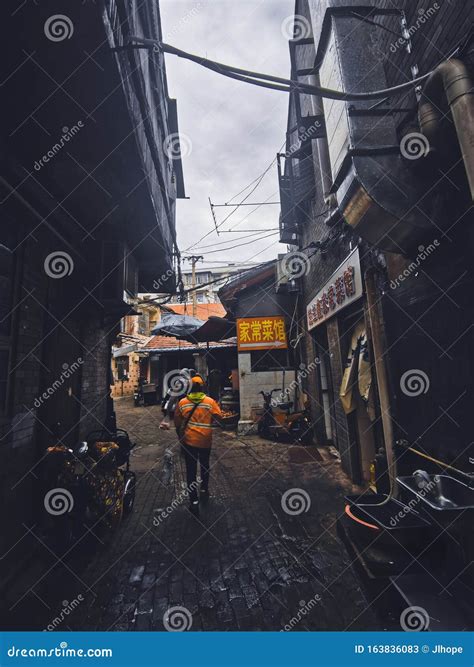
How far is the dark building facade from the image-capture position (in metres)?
2.82

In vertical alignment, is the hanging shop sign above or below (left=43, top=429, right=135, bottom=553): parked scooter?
above

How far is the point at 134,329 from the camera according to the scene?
25391 mm

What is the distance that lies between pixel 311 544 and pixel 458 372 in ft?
9.50

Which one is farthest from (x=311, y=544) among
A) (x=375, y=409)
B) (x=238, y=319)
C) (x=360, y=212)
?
(x=238, y=319)

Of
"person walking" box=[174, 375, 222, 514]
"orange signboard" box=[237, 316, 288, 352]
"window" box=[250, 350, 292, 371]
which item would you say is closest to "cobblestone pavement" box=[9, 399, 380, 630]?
"person walking" box=[174, 375, 222, 514]

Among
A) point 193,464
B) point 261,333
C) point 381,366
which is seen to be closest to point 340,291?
point 381,366

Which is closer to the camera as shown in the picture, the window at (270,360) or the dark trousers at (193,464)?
the dark trousers at (193,464)

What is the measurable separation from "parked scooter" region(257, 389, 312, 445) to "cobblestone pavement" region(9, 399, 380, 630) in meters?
3.06

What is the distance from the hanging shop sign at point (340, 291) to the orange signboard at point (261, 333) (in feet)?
11.1

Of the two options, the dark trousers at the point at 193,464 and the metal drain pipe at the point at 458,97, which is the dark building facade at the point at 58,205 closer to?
the dark trousers at the point at 193,464

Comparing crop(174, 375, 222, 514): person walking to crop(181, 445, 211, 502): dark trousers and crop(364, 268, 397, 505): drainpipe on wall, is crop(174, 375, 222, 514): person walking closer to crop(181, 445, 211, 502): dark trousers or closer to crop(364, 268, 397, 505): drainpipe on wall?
crop(181, 445, 211, 502): dark trousers

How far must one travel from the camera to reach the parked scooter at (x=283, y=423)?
29.9ft

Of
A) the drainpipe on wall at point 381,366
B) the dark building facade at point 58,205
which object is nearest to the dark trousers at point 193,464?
the dark building facade at point 58,205

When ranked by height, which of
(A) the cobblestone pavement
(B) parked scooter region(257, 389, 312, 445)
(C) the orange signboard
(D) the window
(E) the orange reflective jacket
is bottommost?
(A) the cobblestone pavement
